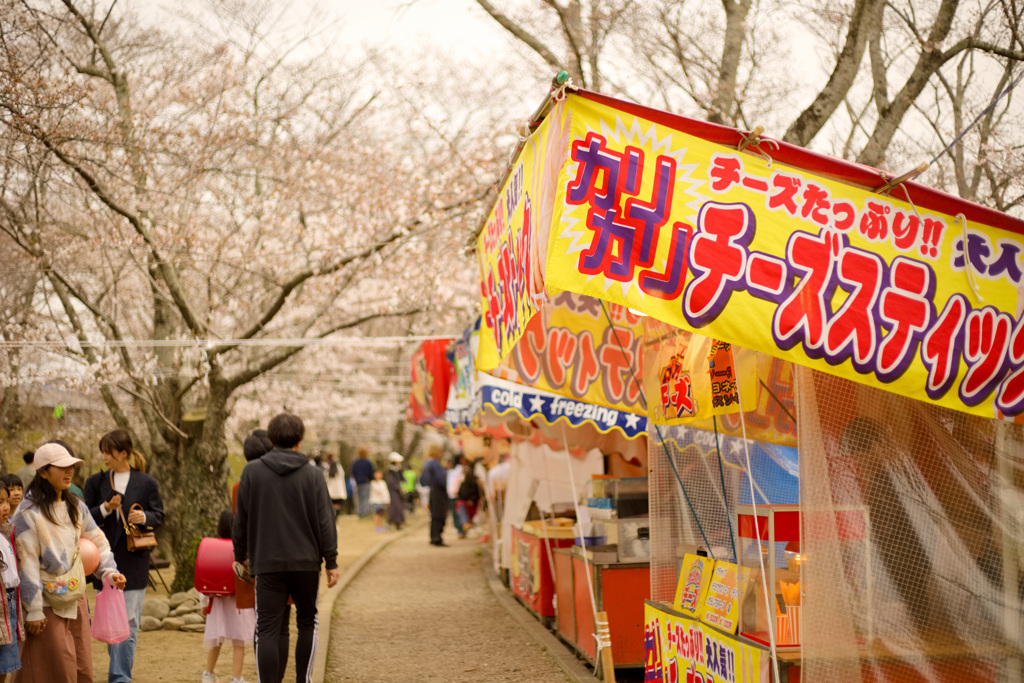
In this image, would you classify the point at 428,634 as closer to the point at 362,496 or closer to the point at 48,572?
the point at 48,572

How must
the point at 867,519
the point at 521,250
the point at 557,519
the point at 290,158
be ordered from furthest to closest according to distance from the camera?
the point at 290,158
the point at 557,519
the point at 521,250
the point at 867,519

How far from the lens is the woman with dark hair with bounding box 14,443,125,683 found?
219 inches

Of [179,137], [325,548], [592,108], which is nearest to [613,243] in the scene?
[592,108]

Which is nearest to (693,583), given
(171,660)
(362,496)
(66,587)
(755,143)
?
(755,143)

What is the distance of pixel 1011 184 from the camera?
27.1 feet

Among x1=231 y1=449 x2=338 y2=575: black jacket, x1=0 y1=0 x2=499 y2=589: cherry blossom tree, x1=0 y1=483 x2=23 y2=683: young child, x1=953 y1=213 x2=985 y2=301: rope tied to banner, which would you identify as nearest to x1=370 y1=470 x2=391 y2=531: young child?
x1=0 y1=0 x2=499 y2=589: cherry blossom tree

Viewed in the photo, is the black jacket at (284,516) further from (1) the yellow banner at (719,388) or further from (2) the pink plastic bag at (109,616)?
(1) the yellow banner at (719,388)

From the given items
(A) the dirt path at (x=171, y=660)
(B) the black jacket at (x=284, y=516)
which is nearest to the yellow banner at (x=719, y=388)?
(B) the black jacket at (x=284, y=516)

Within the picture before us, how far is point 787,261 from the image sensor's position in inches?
158

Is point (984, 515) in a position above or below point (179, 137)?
below

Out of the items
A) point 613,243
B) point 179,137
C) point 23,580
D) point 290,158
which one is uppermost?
point 290,158

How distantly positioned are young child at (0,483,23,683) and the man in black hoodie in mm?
1352

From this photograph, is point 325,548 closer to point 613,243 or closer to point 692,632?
point 692,632

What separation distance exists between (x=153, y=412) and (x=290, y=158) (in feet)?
19.3
